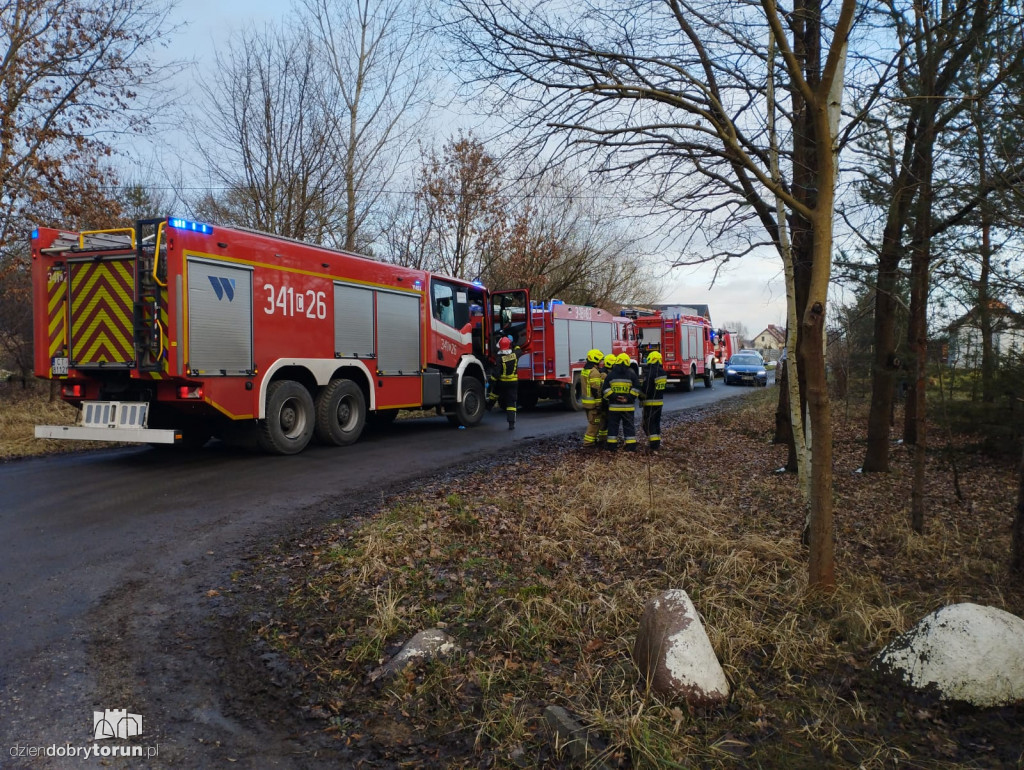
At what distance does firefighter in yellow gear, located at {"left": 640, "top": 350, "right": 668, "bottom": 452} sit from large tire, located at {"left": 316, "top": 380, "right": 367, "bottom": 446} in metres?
4.36

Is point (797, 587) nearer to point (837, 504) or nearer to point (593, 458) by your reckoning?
point (837, 504)

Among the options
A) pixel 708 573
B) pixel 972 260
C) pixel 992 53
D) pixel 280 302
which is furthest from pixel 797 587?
pixel 280 302

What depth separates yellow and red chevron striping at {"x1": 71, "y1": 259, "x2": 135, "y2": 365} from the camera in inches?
326

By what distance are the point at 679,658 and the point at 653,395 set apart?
743 cm

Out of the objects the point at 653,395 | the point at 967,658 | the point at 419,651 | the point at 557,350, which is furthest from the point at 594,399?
the point at 557,350

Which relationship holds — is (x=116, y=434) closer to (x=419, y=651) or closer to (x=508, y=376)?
(x=419, y=651)

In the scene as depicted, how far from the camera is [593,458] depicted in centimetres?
952

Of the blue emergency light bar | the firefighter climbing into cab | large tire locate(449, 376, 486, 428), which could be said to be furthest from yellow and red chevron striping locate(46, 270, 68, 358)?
the firefighter climbing into cab

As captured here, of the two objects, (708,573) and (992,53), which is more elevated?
(992,53)

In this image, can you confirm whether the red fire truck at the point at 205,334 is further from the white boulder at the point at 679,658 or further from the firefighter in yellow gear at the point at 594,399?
the white boulder at the point at 679,658

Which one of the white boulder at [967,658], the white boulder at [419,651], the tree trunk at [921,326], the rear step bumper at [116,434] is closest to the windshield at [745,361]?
the tree trunk at [921,326]

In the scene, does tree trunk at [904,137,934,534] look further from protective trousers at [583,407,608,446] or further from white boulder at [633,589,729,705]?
protective trousers at [583,407,608,446]

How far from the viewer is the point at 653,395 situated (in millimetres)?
10516

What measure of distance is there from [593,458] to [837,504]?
10.5 ft
